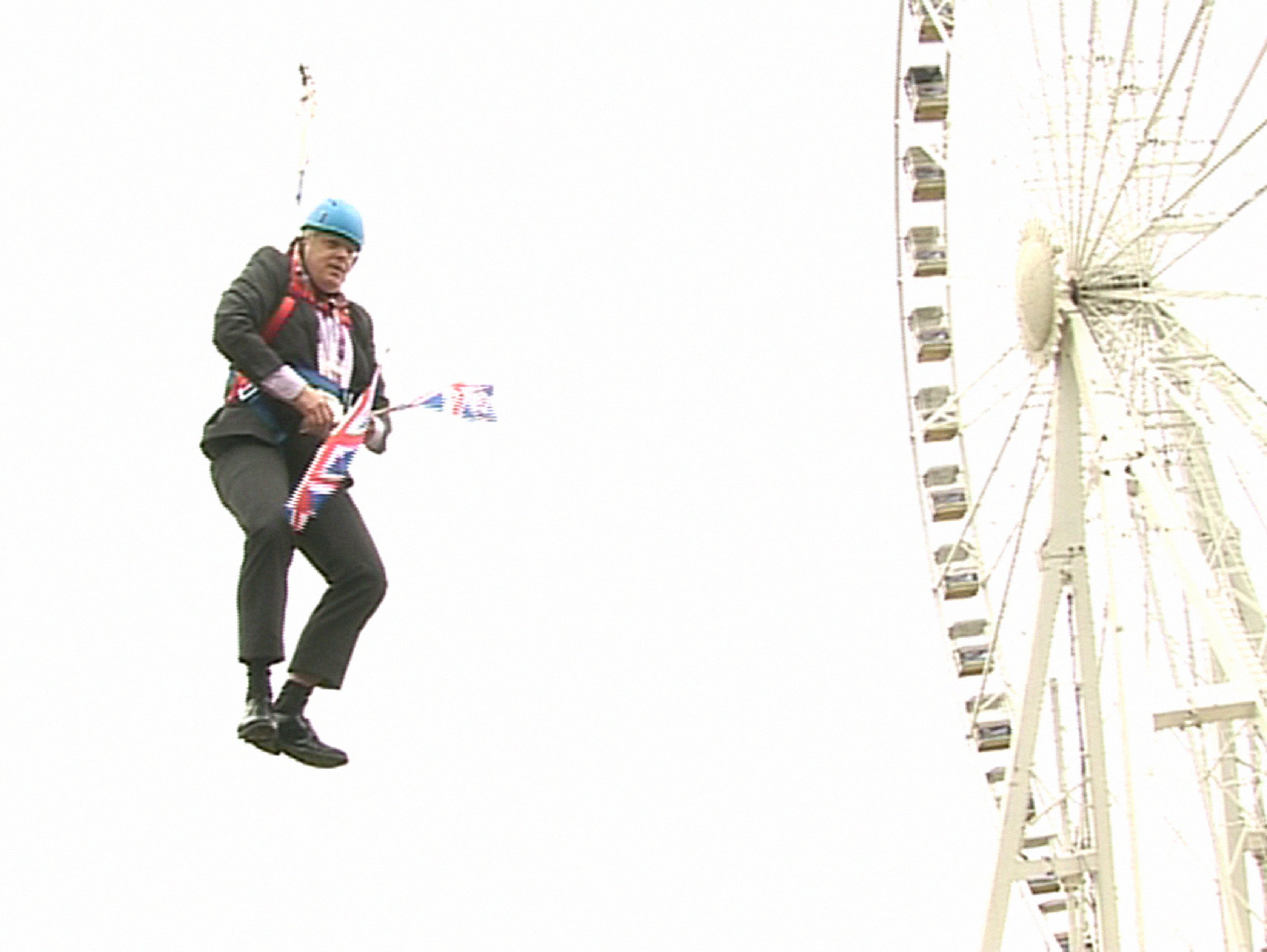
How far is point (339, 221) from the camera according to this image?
275 inches

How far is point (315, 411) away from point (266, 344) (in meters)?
0.27

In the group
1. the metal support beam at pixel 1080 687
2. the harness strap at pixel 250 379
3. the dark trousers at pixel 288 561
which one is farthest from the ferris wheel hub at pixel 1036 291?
the harness strap at pixel 250 379

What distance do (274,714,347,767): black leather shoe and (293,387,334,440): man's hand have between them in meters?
0.91

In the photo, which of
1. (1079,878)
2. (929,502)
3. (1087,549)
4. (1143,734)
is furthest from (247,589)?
(929,502)

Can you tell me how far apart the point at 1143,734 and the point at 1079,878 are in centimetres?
480

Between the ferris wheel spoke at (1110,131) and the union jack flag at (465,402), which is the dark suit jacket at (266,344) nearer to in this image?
the union jack flag at (465,402)

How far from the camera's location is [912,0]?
74.5 ft

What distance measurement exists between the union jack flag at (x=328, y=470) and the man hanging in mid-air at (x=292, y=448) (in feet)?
0.11

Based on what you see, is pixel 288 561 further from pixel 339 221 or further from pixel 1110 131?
pixel 1110 131

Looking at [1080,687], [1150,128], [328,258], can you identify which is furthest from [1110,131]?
[328,258]

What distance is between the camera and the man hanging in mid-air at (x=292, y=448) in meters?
6.85

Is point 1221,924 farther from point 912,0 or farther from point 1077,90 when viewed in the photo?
point 912,0

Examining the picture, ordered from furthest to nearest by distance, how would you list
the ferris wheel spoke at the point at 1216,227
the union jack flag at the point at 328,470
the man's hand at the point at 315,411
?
the ferris wheel spoke at the point at 1216,227 → the union jack flag at the point at 328,470 → the man's hand at the point at 315,411

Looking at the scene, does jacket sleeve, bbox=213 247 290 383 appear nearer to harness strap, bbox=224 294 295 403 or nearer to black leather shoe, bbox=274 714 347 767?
harness strap, bbox=224 294 295 403
